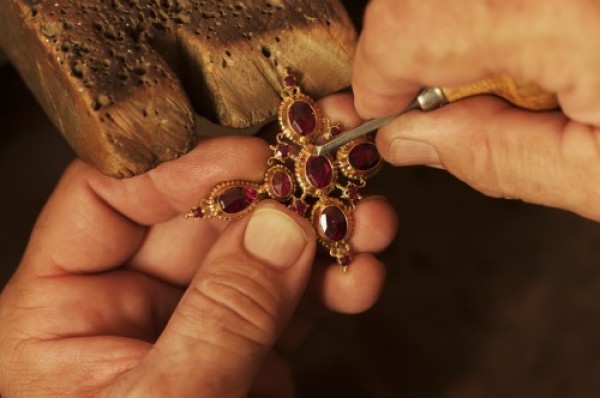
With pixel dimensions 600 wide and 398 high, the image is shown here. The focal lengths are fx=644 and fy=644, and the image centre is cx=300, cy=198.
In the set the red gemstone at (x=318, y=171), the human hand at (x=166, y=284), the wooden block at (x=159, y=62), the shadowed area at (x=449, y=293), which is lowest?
the shadowed area at (x=449, y=293)

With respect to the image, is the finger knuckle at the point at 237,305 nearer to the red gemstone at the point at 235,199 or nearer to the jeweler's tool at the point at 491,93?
the red gemstone at the point at 235,199

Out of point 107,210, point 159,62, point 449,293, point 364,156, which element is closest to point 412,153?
point 364,156

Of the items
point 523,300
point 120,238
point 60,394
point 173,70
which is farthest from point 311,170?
point 523,300

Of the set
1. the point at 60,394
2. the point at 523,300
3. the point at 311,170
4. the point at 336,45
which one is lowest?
the point at 523,300

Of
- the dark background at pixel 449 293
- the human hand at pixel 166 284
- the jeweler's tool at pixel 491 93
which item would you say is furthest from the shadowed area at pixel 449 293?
the jeweler's tool at pixel 491 93

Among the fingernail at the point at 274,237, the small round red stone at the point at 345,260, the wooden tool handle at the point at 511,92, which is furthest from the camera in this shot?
the small round red stone at the point at 345,260

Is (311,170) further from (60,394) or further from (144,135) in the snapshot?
(60,394)

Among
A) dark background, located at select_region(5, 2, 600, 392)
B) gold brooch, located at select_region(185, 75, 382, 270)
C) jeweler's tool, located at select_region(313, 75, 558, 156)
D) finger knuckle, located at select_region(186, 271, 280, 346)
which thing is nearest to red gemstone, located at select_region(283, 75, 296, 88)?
gold brooch, located at select_region(185, 75, 382, 270)

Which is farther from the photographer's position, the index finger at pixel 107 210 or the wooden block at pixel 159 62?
the index finger at pixel 107 210
